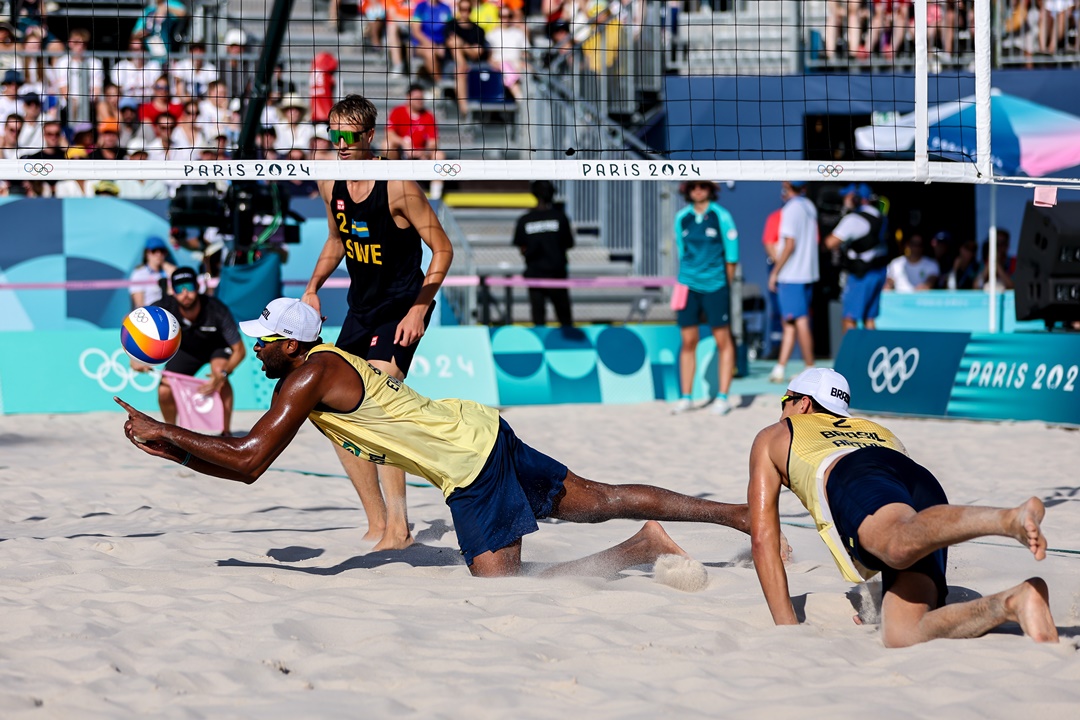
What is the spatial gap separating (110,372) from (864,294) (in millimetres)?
6770

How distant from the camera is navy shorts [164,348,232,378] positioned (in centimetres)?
834

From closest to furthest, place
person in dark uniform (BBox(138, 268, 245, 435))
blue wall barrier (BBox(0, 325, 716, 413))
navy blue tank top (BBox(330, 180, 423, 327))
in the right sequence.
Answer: navy blue tank top (BBox(330, 180, 423, 327))
person in dark uniform (BBox(138, 268, 245, 435))
blue wall barrier (BBox(0, 325, 716, 413))

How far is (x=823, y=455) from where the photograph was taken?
12.1 feet

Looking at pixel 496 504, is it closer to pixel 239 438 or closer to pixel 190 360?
pixel 239 438

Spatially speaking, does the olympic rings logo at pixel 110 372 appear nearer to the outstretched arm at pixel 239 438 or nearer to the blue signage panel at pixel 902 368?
the blue signage panel at pixel 902 368

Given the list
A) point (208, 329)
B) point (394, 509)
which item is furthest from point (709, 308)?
point (394, 509)

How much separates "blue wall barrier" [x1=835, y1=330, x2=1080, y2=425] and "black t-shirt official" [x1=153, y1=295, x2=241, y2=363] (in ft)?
15.5

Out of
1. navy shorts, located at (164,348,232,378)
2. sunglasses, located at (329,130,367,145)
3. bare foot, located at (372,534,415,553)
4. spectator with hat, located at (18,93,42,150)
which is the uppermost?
spectator with hat, located at (18,93,42,150)

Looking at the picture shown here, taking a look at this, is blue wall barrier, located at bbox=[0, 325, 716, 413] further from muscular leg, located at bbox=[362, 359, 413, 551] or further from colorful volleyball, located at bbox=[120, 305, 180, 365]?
muscular leg, located at bbox=[362, 359, 413, 551]

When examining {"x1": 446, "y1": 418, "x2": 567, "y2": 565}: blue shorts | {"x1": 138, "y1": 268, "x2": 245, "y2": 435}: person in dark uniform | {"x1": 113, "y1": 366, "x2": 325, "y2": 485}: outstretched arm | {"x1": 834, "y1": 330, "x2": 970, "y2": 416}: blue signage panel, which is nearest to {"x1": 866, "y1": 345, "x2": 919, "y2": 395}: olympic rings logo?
{"x1": 834, "y1": 330, "x2": 970, "y2": 416}: blue signage panel

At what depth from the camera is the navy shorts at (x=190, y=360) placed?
834 cm

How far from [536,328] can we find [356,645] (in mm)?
6925

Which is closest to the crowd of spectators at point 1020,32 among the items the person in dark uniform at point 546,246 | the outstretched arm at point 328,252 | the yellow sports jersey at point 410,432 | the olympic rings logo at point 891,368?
the person in dark uniform at point 546,246

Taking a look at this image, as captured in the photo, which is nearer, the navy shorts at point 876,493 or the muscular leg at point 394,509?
the navy shorts at point 876,493
